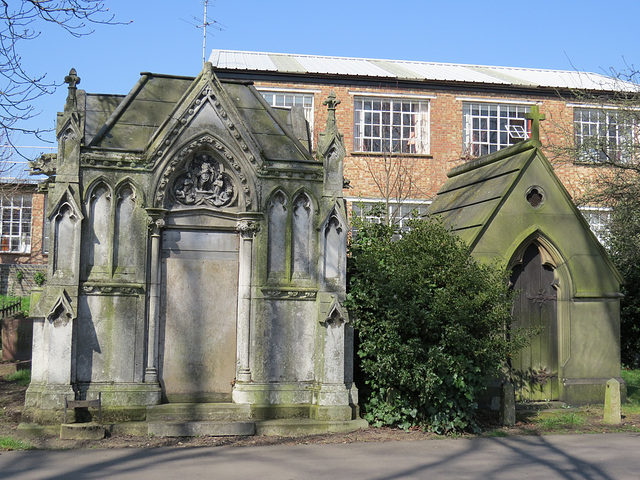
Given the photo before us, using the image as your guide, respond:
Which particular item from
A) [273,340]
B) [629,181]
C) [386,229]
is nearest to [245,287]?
[273,340]

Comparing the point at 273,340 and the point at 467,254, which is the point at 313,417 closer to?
the point at 273,340

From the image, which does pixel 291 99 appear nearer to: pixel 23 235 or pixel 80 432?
pixel 23 235

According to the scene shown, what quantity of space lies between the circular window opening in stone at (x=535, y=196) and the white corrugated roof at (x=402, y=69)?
573 inches

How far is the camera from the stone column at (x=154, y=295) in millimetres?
10891

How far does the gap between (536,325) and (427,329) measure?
3259mm

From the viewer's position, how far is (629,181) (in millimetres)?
17312

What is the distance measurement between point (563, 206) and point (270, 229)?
6.16 m

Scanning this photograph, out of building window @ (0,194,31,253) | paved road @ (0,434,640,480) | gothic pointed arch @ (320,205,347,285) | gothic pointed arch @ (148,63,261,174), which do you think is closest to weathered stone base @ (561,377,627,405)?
paved road @ (0,434,640,480)

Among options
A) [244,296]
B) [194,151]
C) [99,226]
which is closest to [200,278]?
[244,296]

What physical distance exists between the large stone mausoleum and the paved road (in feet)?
4.21

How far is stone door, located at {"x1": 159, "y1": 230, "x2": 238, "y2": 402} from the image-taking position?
11.1 metres

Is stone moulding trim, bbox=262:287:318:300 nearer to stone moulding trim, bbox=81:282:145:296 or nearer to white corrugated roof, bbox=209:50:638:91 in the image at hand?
stone moulding trim, bbox=81:282:145:296

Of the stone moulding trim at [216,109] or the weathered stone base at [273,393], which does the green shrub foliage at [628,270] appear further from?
the stone moulding trim at [216,109]

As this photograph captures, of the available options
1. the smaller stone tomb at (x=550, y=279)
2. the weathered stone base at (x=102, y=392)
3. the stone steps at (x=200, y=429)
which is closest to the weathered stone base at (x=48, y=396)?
the weathered stone base at (x=102, y=392)
